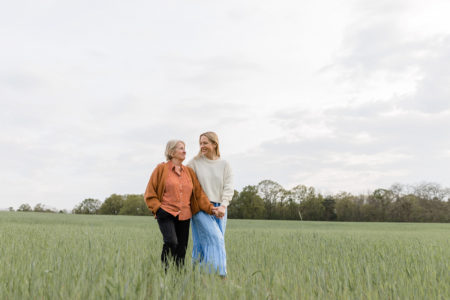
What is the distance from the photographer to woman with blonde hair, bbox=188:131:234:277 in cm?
455

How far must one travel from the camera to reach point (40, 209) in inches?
3588

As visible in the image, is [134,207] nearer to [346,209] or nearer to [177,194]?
[346,209]

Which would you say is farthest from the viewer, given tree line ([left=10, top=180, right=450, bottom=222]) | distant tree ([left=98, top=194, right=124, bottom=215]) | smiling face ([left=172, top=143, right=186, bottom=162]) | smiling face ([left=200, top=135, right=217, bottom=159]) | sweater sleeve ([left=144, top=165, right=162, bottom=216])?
distant tree ([left=98, top=194, right=124, bottom=215])

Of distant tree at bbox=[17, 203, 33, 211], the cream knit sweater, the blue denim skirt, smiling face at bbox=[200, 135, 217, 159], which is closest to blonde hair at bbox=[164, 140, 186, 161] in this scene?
smiling face at bbox=[200, 135, 217, 159]

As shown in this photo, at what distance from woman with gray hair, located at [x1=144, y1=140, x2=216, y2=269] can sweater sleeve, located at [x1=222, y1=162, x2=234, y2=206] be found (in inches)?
10.1

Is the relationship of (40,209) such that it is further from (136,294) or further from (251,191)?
(136,294)

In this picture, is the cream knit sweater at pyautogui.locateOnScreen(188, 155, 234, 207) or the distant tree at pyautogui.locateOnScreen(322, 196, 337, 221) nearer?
the cream knit sweater at pyautogui.locateOnScreen(188, 155, 234, 207)

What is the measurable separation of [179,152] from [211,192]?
712 mm

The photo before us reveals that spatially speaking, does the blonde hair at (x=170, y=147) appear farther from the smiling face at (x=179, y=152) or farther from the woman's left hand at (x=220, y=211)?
the woman's left hand at (x=220, y=211)

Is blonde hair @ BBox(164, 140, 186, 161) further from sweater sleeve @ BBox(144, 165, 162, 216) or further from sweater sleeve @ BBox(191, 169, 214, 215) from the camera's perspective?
sweater sleeve @ BBox(191, 169, 214, 215)

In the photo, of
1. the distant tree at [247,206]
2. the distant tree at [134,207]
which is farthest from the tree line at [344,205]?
the distant tree at [134,207]

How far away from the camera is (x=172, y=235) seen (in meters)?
4.50

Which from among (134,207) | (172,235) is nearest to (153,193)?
(172,235)

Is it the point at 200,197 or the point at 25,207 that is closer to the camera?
the point at 200,197
